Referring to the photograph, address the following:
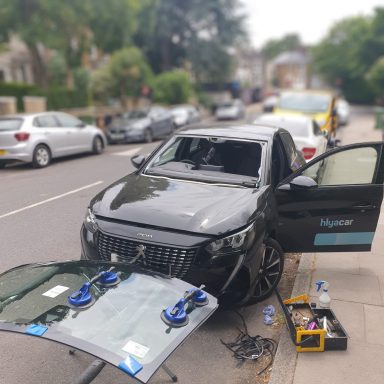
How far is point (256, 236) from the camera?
419 centimetres

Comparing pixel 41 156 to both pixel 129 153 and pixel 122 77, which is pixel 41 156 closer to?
pixel 129 153

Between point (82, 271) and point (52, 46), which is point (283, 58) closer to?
point (52, 46)

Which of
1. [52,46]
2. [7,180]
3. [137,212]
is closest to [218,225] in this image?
[137,212]

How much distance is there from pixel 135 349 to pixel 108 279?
639 mm

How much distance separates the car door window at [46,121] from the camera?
490 inches

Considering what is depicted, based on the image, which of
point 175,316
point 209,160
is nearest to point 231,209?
point 209,160

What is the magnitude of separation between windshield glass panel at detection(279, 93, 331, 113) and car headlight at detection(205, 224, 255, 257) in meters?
12.4

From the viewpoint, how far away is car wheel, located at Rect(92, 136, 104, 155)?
1473 centimetres

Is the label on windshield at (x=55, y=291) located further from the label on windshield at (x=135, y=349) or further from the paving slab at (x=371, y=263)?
the paving slab at (x=371, y=263)

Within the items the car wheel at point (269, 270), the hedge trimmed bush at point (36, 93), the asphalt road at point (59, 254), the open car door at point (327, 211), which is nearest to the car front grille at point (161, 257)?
the asphalt road at point (59, 254)

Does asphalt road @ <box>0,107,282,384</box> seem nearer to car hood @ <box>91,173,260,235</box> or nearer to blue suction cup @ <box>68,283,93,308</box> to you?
blue suction cup @ <box>68,283,93,308</box>

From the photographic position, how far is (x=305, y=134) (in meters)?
10.2

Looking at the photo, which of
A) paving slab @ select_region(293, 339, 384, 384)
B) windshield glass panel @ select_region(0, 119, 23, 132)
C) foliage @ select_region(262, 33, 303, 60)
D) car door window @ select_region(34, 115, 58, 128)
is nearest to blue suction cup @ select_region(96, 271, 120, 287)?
paving slab @ select_region(293, 339, 384, 384)

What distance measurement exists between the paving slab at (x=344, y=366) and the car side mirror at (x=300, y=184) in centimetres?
164
